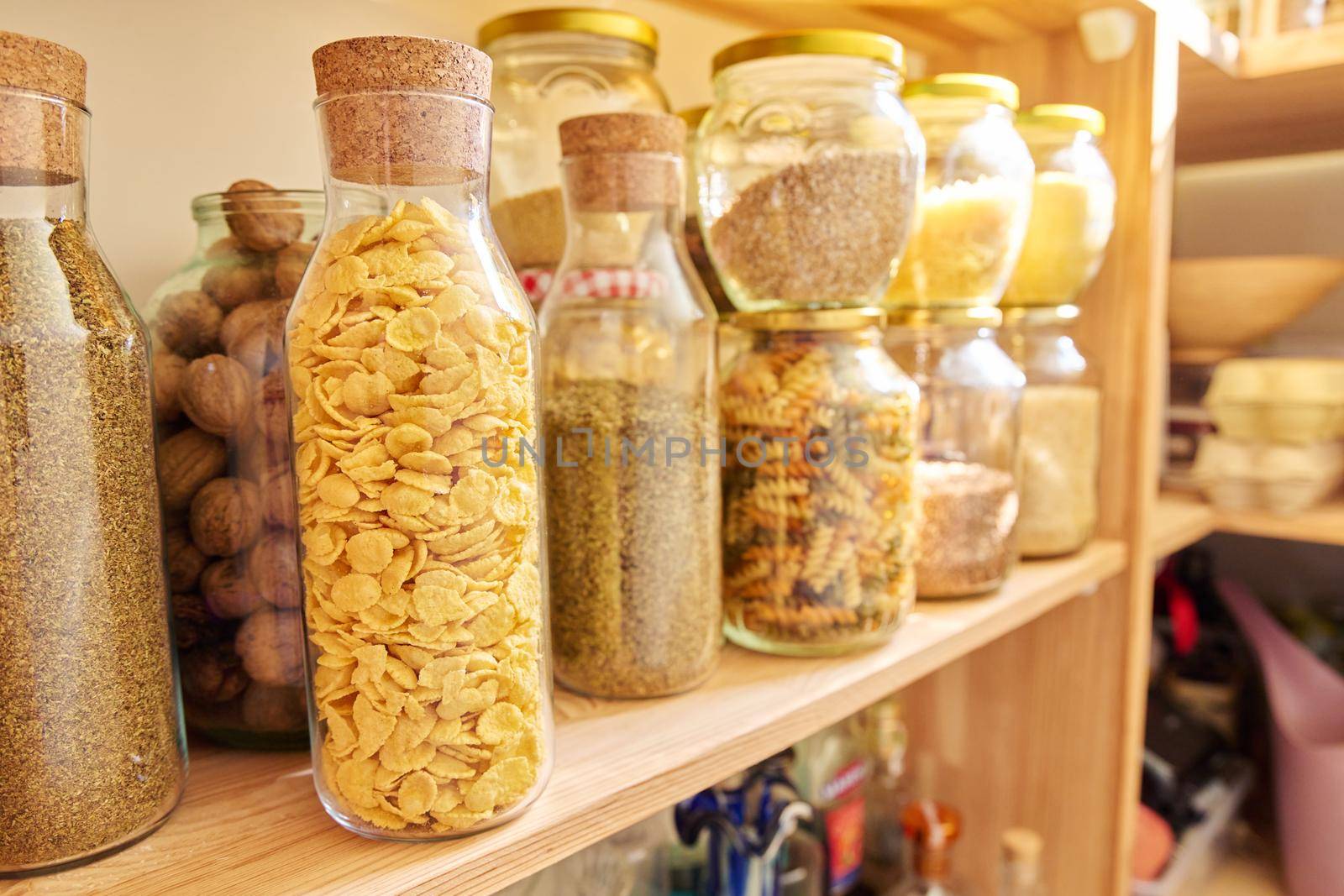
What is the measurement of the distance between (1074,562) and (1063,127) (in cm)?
39

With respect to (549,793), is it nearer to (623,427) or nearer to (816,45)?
(623,427)

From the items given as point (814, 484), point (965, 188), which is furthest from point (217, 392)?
point (965, 188)

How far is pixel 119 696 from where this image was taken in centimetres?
37

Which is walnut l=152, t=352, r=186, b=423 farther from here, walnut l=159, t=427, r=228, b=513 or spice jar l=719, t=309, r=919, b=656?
spice jar l=719, t=309, r=919, b=656

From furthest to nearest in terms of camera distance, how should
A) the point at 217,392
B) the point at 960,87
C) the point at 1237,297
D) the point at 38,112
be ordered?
the point at 1237,297 < the point at 960,87 < the point at 217,392 < the point at 38,112

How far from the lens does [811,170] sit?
589mm

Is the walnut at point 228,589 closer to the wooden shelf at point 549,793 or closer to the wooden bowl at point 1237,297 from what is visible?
the wooden shelf at point 549,793

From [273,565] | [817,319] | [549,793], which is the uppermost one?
[817,319]

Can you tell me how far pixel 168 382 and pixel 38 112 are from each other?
0.14 m

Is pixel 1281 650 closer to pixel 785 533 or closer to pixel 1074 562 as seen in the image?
pixel 1074 562

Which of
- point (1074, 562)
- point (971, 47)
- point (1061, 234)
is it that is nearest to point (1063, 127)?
point (1061, 234)

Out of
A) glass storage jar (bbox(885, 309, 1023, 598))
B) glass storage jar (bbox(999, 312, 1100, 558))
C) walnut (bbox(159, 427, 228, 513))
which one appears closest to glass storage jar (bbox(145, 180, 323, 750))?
walnut (bbox(159, 427, 228, 513))

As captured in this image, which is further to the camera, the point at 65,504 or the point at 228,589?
the point at 228,589

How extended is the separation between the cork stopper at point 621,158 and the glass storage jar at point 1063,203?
409mm
